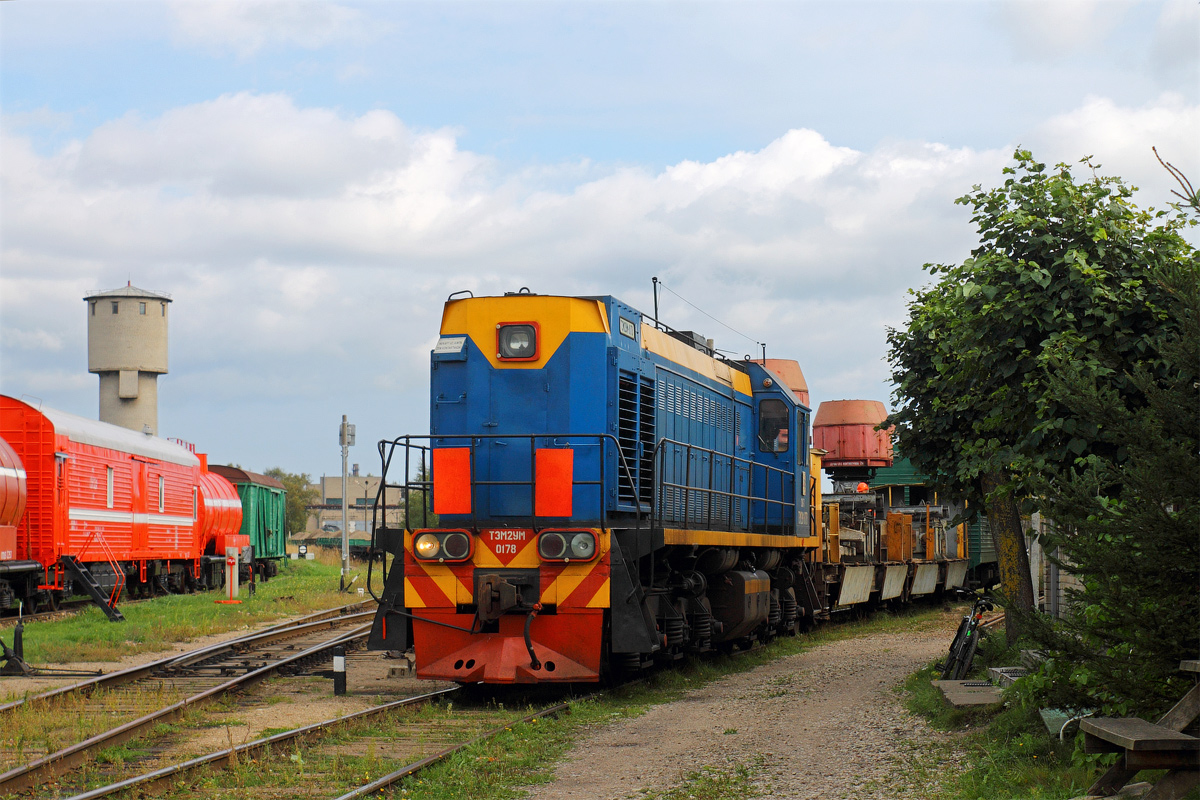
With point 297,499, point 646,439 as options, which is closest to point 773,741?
point 646,439

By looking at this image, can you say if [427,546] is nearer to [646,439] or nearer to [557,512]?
[557,512]

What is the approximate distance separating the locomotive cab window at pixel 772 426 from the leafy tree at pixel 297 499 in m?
81.7

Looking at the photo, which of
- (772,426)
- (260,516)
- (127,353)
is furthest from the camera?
(127,353)

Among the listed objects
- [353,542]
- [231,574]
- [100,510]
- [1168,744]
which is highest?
[100,510]

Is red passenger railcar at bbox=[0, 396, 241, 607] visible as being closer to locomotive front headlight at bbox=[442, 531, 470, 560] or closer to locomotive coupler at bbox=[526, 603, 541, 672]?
locomotive front headlight at bbox=[442, 531, 470, 560]

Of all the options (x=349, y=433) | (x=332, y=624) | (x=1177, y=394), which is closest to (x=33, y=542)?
(x=332, y=624)

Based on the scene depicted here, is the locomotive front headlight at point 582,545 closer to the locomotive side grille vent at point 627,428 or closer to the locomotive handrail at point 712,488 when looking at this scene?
the locomotive handrail at point 712,488

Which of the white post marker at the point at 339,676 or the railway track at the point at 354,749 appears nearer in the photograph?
the railway track at the point at 354,749

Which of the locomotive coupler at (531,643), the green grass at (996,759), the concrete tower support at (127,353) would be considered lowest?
the green grass at (996,759)

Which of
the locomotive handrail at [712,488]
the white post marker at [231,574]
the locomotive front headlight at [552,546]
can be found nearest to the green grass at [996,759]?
the locomotive handrail at [712,488]

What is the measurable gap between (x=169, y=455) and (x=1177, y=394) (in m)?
27.6

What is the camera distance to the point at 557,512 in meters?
11.5

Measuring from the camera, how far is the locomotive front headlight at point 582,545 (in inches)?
436

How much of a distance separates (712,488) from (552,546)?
3.74m
